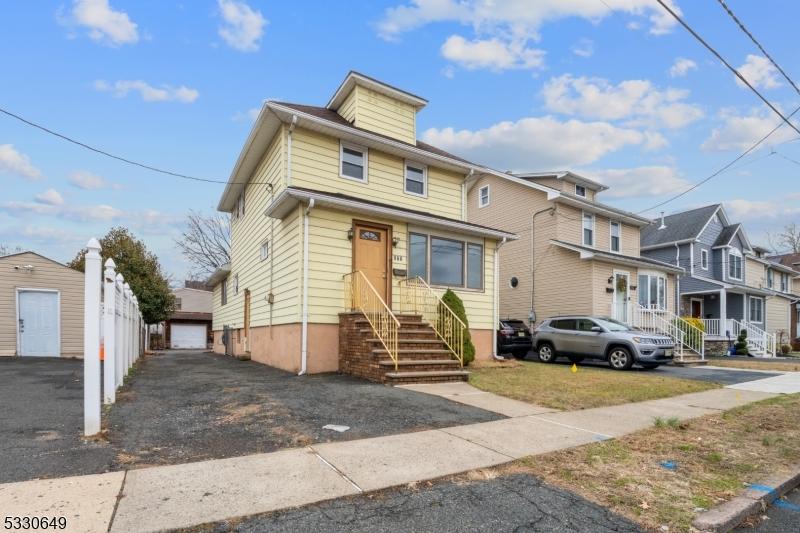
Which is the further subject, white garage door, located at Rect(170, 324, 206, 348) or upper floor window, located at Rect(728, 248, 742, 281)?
white garage door, located at Rect(170, 324, 206, 348)

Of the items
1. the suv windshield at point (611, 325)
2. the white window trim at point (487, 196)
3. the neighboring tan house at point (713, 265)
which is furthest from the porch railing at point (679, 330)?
the white window trim at point (487, 196)

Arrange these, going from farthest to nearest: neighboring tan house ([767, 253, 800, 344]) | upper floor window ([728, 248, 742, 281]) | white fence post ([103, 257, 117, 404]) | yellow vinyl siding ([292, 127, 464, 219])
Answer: neighboring tan house ([767, 253, 800, 344]), upper floor window ([728, 248, 742, 281]), yellow vinyl siding ([292, 127, 464, 219]), white fence post ([103, 257, 117, 404])

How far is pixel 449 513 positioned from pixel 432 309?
913 centimetres

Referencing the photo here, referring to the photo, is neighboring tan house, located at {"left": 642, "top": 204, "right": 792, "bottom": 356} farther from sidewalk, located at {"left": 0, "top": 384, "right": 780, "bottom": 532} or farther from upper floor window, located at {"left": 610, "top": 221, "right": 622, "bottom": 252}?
sidewalk, located at {"left": 0, "top": 384, "right": 780, "bottom": 532}

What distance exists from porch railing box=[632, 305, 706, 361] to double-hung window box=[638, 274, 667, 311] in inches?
73.2

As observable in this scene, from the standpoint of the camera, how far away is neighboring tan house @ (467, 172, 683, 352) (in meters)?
19.6

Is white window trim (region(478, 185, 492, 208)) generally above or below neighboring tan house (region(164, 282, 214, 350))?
above

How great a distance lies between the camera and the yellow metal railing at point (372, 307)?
376 inches

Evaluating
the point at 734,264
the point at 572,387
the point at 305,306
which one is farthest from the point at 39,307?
the point at 734,264

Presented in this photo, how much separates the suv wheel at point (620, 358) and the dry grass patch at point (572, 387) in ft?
8.20

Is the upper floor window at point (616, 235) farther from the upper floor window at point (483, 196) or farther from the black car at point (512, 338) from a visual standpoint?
the black car at point (512, 338)

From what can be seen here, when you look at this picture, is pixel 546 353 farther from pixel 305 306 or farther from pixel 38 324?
pixel 38 324

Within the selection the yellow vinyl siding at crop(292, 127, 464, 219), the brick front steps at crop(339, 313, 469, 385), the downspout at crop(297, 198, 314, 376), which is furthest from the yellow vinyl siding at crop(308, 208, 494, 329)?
the yellow vinyl siding at crop(292, 127, 464, 219)

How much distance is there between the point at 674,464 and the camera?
4547 mm
